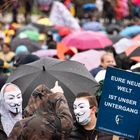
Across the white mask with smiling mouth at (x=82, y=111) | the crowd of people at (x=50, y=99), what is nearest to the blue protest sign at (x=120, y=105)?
the crowd of people at (x=50, y=99)

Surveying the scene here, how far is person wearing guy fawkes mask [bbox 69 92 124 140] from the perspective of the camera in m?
5.84

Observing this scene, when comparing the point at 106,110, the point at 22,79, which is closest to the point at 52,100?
the point at 106,110

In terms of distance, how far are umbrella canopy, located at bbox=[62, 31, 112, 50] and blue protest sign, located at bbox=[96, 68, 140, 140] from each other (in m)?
8.23

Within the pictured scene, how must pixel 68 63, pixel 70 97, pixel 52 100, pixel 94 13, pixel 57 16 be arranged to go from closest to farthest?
1. pixel 52 100
2. pixel 70 97
3. pixel 68 63
4. pixel 57 16
5. pixel 94 13

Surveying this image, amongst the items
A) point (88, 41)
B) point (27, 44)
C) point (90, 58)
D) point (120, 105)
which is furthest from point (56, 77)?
point (88, 41)

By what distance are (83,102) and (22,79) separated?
1.56 m

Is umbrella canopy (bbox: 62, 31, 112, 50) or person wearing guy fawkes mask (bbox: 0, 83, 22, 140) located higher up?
person wearing guy fawkes mask (bbox: 0, 83, 22, 140)

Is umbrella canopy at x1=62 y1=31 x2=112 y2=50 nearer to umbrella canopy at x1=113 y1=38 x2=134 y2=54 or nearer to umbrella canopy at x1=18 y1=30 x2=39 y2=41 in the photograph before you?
umbrella canopy at x1=18 y1=30 x2=39 y2=41

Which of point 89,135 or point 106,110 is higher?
point 106,110

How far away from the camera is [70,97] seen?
6910 millimetres

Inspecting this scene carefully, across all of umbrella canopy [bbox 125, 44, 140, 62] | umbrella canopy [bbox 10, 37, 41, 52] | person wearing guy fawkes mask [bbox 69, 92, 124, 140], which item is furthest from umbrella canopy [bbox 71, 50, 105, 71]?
person wearing guy fawkes mask [bbox 69, 92, 124, 140]

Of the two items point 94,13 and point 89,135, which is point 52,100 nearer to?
point 89,135

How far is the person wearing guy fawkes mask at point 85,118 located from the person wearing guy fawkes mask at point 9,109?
512mm

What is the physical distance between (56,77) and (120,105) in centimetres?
229
